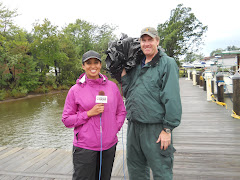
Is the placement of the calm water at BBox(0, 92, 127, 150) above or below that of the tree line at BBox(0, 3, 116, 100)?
below

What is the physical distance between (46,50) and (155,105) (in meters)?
31.4

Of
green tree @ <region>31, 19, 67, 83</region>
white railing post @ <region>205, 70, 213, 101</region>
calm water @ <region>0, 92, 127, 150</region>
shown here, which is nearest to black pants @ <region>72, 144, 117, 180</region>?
calm water @ <region>0, 92, 127, 150</region>

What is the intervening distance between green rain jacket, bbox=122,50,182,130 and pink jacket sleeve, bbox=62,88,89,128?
477 mm

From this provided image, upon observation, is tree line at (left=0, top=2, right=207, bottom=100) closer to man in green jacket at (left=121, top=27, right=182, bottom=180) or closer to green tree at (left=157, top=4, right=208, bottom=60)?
green tree at (left=157, top=4, right=208, bottom=60)

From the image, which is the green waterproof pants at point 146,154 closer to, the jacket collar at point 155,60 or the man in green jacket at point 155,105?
the man in green jacket at point 155,105

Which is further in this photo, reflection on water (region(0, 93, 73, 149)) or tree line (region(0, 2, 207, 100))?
tree line (region(0, 2, 207, 100))

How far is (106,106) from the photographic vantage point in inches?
89.0

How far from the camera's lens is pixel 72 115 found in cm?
220

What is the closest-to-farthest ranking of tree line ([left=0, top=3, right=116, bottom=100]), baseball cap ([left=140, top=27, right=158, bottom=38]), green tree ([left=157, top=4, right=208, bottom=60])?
baseball cap ([left=140, top=27, right=158, bottom=38]), tree line ([left=0, top=3, right=116, bottom=100]), green tree ([left=157, top=4, right=208, bottom=60])

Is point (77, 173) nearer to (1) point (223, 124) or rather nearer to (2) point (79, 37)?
(1) point (223, 124)

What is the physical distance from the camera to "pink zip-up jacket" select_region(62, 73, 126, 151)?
2186 millimetres

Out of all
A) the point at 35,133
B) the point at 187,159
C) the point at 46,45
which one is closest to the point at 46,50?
the point at 46,45

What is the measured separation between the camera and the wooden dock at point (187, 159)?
325 centimetres

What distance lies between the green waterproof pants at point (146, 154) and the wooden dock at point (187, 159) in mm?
1054
